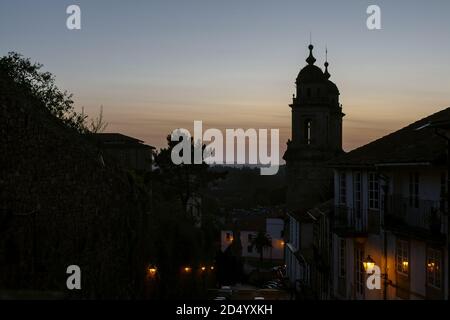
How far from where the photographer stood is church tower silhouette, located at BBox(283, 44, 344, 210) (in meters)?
53.5

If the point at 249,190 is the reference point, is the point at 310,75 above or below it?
above

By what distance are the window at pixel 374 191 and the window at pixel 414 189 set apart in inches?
100.0

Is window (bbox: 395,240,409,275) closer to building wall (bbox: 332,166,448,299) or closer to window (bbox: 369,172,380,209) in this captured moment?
building wall (bbox: 332,166,448,299)

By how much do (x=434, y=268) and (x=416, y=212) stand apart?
1810 millimetres

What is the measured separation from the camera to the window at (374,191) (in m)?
21.2

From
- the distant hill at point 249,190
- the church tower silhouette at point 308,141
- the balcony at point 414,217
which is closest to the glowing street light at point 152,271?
the balcony at point 414,217

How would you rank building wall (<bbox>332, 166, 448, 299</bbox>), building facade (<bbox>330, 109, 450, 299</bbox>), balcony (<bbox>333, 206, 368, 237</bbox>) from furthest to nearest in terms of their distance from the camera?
balcony (<bbox>333, 206, 368, 237</bbox>), building wall (<bbox>332, 166, 448, 299</bbox>), building facade (<bbox>330, 109, 450, 299</bbox>)

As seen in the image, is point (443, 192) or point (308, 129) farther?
point (308, 129)

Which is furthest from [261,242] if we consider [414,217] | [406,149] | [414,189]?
[414,217]

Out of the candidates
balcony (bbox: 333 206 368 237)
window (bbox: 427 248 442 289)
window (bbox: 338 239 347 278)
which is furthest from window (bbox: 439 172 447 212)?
window (bbox: 338 239 347 278)

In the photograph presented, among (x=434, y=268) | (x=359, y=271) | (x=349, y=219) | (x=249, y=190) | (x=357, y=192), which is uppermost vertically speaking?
(x=357, y=192)

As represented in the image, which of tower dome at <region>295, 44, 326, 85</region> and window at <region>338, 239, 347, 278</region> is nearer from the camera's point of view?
window at <region>338, 239, 347, 278</region>

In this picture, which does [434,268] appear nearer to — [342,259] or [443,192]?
[443,192]

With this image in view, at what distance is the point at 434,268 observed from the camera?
A: 16.6 meters
